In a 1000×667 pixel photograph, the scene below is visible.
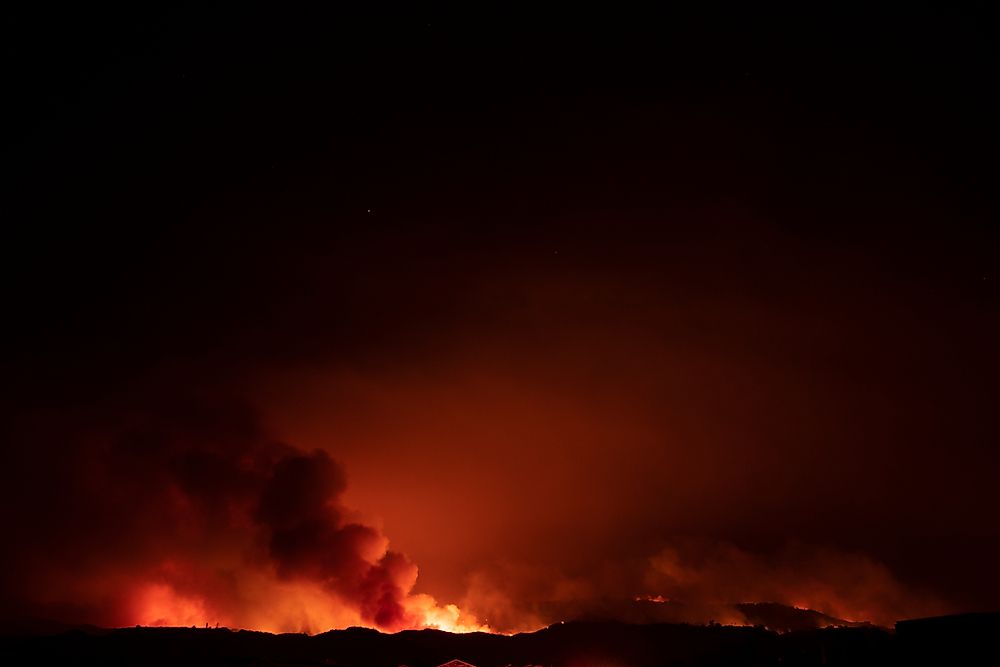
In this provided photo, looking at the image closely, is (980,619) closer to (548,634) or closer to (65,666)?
(548,634)

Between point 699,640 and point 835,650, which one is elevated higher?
point 699,640

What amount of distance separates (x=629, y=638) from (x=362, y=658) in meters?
29.4

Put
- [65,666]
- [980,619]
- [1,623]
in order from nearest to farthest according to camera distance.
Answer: [980,619] < [65,666] < [1,623]

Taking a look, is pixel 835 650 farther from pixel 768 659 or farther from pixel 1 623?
pixel 1 623

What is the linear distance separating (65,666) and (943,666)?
72.5 metres

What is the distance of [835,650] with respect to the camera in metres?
66.6

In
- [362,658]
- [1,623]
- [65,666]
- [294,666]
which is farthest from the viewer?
[1,623]

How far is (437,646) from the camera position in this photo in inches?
3543

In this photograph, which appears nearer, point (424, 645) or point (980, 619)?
point (980, 619)

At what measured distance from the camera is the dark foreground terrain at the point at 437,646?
79.4 meters

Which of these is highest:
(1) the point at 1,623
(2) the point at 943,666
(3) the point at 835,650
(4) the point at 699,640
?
(1) the point at 1,623

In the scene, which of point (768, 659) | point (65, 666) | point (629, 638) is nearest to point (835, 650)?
point (768, 659)

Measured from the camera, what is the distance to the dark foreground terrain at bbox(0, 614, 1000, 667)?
7944 cm

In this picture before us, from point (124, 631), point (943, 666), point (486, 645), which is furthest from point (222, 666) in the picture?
point (943, 666)
